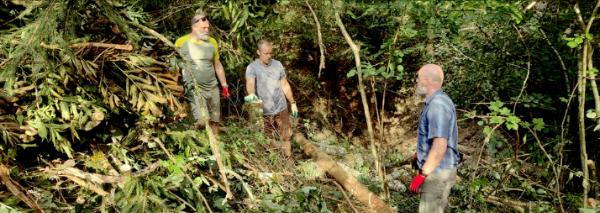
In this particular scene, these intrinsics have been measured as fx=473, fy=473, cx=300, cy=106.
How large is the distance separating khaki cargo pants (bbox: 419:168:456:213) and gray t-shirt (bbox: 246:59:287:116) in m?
2.69

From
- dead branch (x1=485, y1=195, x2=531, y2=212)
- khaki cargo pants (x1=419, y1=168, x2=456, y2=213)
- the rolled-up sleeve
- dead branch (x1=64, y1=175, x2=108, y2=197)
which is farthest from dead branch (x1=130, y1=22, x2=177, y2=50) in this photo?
dead branch (x1=485, y1=195, x2=531, y2=212)

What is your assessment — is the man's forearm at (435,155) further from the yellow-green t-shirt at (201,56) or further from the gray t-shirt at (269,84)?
the yellow-green t-shirt at (201,56)

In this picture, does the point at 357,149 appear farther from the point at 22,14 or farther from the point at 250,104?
the point at 22,14

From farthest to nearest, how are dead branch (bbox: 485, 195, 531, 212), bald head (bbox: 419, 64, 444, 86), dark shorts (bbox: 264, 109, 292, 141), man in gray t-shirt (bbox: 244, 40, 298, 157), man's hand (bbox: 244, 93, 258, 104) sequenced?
dark shorts (bbox: 264, 109, 292, 141), man in gray t-shirt (bbox: 244, 40, 298, 157), man's hand (bbox: 244, 93, 258, 104), dead branch (bbox: 485, 195, 531, 212), bald head (bbox: 419, 64, 444, 86)

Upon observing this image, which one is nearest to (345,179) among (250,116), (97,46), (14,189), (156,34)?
(250,116)

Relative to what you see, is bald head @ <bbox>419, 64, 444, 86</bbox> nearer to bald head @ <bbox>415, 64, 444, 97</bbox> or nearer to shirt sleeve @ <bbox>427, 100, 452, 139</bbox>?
bald head @ <bbox>415, 64, 444, 97</bbox>

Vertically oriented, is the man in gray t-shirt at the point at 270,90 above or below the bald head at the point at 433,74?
below

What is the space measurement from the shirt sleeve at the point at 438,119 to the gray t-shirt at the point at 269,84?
8.96 feet

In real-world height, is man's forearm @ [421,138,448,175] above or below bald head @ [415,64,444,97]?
below

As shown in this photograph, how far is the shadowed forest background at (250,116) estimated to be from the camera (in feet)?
11.0

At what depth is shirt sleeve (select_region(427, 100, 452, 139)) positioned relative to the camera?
3.48m

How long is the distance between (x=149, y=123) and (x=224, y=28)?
367 centimetres

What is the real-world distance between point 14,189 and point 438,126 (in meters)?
2.96

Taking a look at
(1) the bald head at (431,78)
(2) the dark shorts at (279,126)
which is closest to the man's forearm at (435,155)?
(1) the bald head at (431,78)
